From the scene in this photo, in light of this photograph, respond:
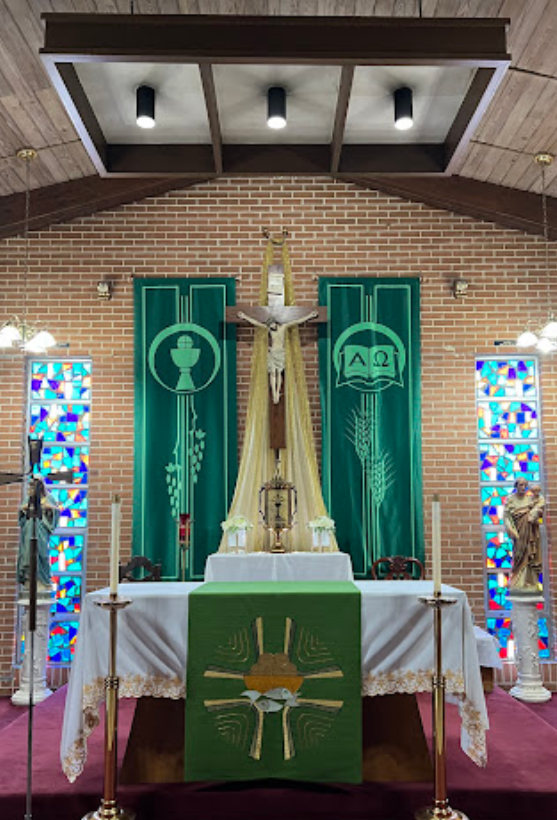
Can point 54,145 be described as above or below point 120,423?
above

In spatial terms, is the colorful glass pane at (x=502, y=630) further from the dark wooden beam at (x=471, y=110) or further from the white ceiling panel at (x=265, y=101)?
the white ceiling panel at (x=265, y=101)

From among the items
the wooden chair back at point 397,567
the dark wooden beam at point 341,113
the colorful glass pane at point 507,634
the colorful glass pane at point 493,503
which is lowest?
the colorful glass pane at point 507,634

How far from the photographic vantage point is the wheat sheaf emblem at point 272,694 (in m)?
3.48

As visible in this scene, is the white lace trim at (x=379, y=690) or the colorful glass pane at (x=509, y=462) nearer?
the white lace trim at (x=379, y=690)

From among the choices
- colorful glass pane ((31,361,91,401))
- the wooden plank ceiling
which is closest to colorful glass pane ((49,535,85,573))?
colorful glass pane ((31,361,91,401))

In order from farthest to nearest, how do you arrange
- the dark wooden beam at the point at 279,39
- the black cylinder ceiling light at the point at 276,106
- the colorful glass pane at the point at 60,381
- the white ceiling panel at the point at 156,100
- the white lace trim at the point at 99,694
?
the colorful glass pane at the point at 60,381
the black cylinder ceiling light at the point at 276,106
the white ceiling panel at the point at 156,100
the dark wooden beam at the point at 279,39
the white lace trim at the point at 99,694

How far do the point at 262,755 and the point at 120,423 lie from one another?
3793 millimetres

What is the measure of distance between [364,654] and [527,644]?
310cm

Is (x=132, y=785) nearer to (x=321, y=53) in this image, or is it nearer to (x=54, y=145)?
(x=321, y=53)

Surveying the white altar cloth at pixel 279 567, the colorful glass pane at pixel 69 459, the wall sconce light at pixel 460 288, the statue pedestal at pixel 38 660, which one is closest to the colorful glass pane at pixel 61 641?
the statue pedestal at pixel 38 660

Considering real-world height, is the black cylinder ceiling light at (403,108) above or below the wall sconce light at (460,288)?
above

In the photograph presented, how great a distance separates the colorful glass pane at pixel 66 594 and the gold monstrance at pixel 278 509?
1726mm

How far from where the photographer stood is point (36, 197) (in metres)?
6.70

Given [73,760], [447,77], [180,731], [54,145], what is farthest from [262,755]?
[54,145]
